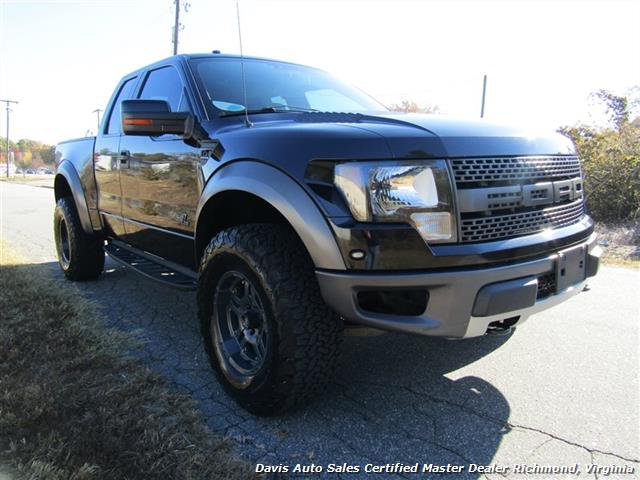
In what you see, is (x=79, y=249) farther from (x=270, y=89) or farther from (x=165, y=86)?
(x=270, y=89)

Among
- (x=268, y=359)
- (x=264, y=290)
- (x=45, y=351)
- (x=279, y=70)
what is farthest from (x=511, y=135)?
(x=45, y=351)

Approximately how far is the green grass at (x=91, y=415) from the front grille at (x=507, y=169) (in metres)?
1.49

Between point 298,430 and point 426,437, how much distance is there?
0.59m

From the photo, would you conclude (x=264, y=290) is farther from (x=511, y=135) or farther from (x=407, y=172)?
(x=511, y=135)

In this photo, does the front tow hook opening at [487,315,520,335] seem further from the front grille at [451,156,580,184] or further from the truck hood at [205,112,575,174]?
the truck hood at [205,112,575,174]

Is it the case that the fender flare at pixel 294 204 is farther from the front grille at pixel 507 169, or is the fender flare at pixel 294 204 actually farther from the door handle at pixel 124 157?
the door handle at pixel 124 157

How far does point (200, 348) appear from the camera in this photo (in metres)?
3.27

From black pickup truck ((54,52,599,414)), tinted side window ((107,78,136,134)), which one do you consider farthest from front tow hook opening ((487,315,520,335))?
tinted side window ((107,78,136,134))

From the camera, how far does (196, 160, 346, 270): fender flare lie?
6.51 feet

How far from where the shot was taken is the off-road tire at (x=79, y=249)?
482cm

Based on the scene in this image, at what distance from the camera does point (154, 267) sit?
3783 mm

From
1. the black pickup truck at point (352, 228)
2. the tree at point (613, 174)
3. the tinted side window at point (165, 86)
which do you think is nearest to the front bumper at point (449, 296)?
the black pickup truck at point (352, 228)

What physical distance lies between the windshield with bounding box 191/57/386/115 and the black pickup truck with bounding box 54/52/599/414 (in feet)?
0.15

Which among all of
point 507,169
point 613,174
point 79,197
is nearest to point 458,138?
point 507,169
